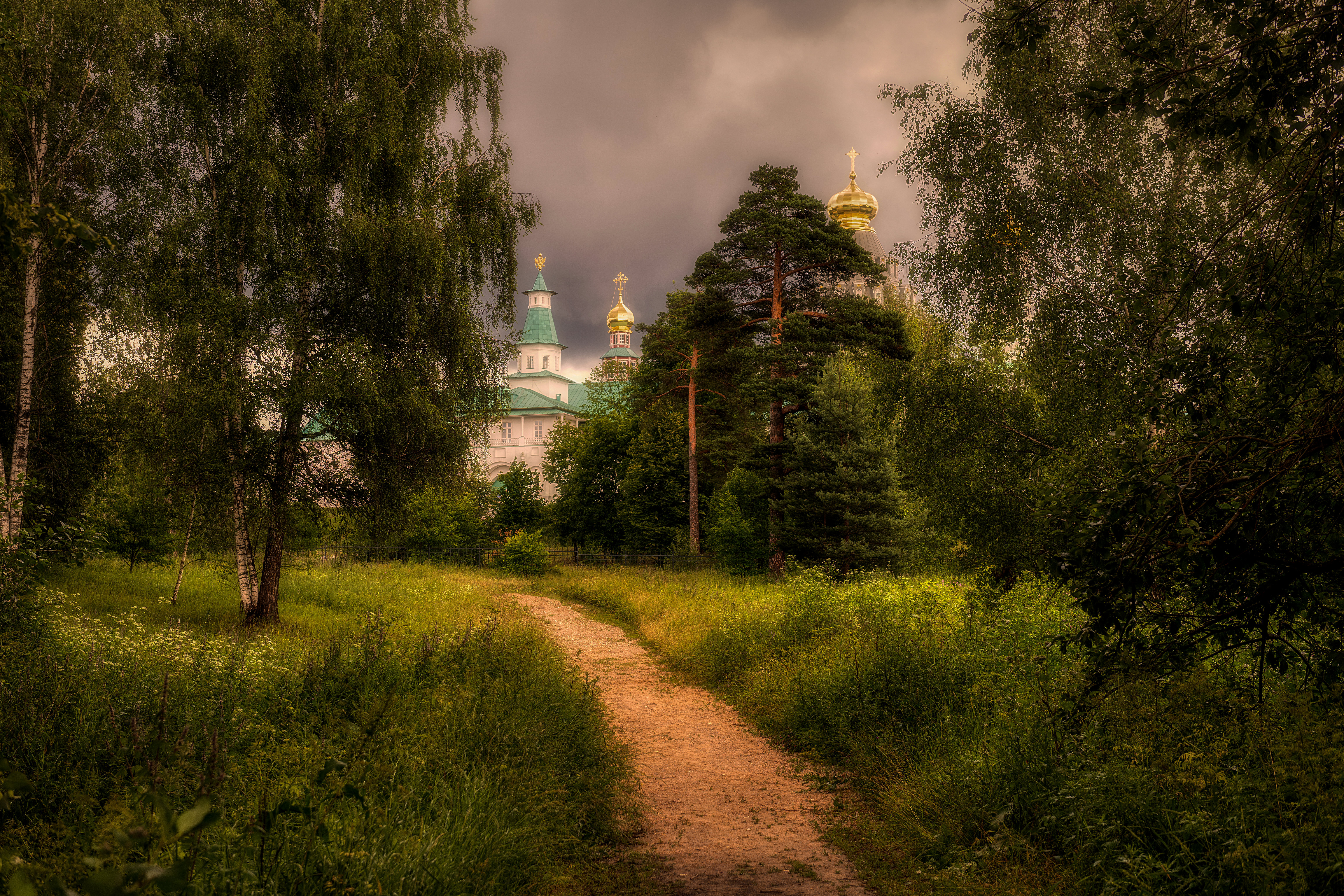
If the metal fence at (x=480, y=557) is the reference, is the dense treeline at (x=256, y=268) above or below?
above

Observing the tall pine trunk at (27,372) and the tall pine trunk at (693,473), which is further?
the tall pine trunk at (693,473)

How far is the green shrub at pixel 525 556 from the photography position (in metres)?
30.4

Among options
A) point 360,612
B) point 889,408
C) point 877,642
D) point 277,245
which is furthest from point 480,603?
point 877,642

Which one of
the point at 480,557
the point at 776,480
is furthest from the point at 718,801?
the point at 480,557

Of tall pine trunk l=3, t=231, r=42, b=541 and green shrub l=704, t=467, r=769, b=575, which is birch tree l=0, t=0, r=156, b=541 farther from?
green shrub l=704, t=467, r=769, b=575

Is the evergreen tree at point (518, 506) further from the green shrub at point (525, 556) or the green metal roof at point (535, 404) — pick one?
the green metal roof at point (535, 404)

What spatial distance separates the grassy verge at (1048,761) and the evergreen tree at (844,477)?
14.2 metres

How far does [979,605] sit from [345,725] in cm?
675

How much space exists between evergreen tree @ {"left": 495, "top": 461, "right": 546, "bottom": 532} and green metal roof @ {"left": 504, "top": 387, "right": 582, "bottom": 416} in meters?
22.7

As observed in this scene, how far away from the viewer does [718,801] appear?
655 centimetres

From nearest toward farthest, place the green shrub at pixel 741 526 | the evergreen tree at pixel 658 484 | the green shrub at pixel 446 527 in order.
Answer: the green shrub at pixel 741 526 < the evergreen tree at pixel 658 484 < the green shrub at pixel 446 527

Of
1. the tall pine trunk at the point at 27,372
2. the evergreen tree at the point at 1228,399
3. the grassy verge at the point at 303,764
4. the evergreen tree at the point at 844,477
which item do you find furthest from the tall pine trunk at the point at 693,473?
the evergreen tree at the point at 1228,399

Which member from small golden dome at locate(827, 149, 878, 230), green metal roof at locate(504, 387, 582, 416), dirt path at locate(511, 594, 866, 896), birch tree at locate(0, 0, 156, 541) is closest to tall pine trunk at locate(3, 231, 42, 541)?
birch tree at locate(0, 0, 156, 541)

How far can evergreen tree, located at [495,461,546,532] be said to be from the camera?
41562 millimetres
